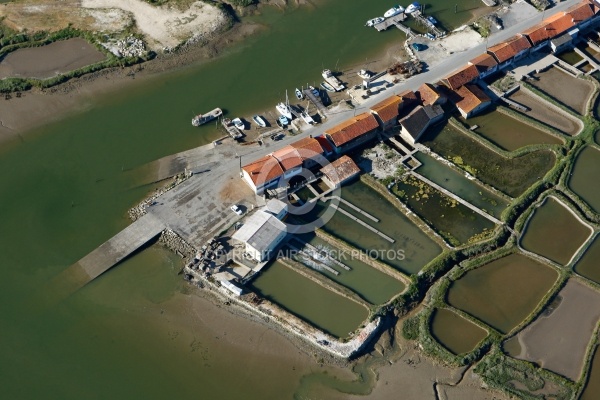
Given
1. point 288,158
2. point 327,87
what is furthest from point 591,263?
point 327,87

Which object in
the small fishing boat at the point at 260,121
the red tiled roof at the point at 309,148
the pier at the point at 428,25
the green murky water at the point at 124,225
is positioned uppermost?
the pier at the point at 428,25

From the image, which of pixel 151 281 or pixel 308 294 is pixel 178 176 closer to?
pixel 151 281

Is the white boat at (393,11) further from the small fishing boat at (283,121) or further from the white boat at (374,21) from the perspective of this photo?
the small fishing boat at (283,121)

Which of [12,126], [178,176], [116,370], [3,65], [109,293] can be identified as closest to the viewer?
[116,370]

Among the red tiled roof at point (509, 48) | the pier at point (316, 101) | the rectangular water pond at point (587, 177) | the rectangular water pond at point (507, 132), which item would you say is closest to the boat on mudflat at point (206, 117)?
the pier at point (316, 101)

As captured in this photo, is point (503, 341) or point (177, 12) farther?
point (177, 12)

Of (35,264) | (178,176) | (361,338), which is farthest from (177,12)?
(361,338)

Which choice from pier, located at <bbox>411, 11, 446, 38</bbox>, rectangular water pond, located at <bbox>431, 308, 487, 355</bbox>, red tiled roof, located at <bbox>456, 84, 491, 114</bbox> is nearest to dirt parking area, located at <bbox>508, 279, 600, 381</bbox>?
rectangular water pond, located at <bbox>431, 308, 487, 355</bbox>
